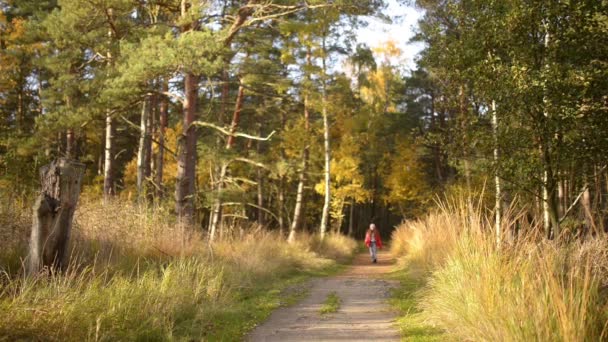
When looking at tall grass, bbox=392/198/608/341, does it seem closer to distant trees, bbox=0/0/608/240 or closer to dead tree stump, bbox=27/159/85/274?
distant trees, bbox=0/0/608/240

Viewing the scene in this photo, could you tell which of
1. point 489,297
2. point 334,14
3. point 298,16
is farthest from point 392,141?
point 489,297

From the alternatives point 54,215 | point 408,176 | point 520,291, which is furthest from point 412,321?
point 408,176

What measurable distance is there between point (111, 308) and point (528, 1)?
717 centimetres

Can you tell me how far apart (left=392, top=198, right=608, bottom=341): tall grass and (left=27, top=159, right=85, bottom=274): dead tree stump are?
4.67 meters

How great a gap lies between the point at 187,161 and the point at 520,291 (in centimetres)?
1097

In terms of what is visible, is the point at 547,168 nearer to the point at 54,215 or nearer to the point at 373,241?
the point at 54,215

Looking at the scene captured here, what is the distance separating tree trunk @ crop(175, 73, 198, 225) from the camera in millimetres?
14164

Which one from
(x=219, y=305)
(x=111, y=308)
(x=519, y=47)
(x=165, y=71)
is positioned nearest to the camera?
(x=111, y=308)

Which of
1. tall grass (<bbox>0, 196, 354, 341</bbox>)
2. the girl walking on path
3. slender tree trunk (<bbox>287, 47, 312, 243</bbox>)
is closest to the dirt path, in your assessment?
tall grass (<bbox>0, 196, 354, 341</bbox>)

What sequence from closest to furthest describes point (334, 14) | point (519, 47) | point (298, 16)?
1. point (519, 47)
2. point (334, 14)
3. point (298, 16)

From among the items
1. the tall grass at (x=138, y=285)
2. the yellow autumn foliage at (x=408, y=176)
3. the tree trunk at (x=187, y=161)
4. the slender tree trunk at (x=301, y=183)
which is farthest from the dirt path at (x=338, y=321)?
the yellow autumn foliage at (x=408, y=176)

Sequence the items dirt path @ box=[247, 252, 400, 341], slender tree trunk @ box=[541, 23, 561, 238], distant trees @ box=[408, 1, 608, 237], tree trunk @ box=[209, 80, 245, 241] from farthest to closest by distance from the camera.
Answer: tree trunk @ box=[209, 80, 245, 241], slender tree trunk @ box=[541, 23, 561, 238], distant trees @ box=[408, 1, 608, 237], dirt path @ box=[247, 252, 400, 341]

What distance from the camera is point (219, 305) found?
750 centimetres

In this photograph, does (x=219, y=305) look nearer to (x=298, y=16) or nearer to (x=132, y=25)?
(x=132, y=25)
